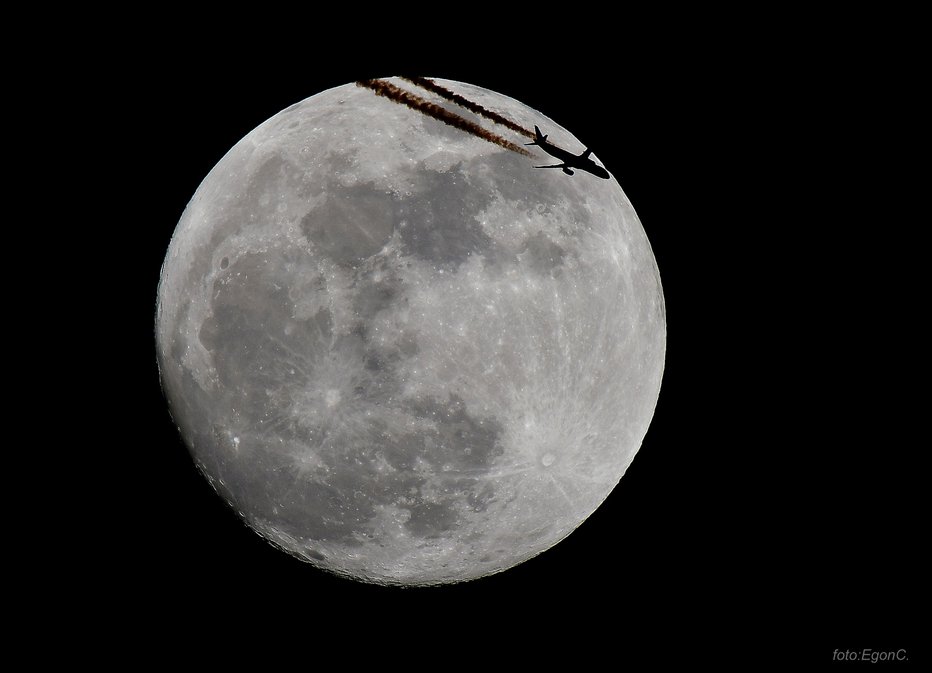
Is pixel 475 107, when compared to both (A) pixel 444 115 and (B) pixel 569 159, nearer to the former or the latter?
(A) pixel 444 115

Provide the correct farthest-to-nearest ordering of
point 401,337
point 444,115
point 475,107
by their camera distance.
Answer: point 475,107, point 444,115, point 401,337

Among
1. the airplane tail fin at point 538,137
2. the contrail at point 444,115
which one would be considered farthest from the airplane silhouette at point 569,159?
the contrail at point 444,115

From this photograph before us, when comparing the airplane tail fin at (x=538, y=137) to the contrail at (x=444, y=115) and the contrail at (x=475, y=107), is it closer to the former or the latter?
the contrail at (x=475, y=107)

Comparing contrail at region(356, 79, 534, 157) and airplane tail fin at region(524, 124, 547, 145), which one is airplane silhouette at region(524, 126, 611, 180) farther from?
contrail at region(356, 79, 534, 157)

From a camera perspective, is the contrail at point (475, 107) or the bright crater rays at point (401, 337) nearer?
the bright crater rays at point (401, 337)

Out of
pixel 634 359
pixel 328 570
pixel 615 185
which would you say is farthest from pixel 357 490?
pixel 615 185

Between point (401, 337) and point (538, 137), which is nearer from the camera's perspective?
point (401, 337)

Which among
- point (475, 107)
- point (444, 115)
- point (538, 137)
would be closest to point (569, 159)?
point (538, 137)

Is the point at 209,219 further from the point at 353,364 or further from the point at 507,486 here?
the point at 507,486
